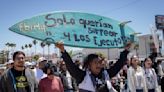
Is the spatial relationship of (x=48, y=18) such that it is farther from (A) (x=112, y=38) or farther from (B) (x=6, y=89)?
(B) (x=6, y=89)

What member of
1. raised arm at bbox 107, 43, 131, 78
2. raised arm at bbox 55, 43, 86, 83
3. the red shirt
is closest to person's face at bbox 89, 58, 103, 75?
raised arm at bbox 55, 43, 86, 83

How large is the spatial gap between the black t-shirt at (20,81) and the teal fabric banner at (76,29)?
2639 mm

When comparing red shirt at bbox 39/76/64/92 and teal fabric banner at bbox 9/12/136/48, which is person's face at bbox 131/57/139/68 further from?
red shirt at bbox 39/76/64/92

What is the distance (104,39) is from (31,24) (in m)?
2.24

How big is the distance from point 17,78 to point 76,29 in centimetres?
352

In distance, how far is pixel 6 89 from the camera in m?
5.29

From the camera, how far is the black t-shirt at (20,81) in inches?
209

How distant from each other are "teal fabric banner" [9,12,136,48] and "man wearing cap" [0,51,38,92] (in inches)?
103

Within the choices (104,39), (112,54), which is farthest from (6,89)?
(112,54)

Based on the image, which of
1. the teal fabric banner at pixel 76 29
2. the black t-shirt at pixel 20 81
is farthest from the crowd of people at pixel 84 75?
the teal fabric banner at pixel 76 29

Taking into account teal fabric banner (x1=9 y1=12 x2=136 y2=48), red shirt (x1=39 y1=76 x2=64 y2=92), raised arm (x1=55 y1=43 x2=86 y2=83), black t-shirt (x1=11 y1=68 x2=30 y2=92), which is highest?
teal fabric banner (x1=9 y1=12 x2=136 y2=48)

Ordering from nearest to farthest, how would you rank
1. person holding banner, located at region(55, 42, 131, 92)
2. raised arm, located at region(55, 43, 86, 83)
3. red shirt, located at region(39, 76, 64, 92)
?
person holding banner, located at region(55, 42, 131, 92), raised arm, located at region(55, 43, 86, 83), red shirt, located at region(39, 76, 64, 92)

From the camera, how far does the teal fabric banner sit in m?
8.05

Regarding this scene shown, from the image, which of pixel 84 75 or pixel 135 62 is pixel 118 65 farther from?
pixel 135 62
